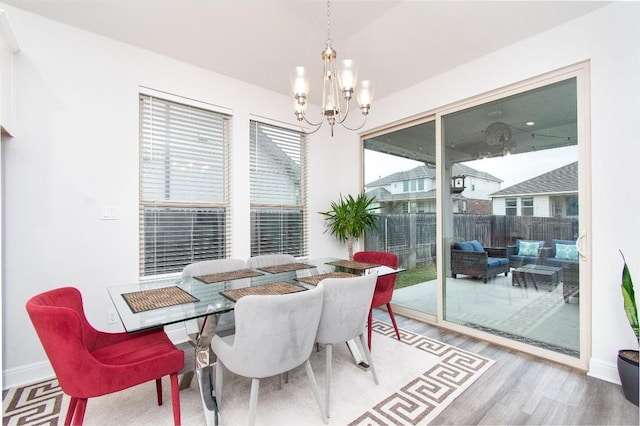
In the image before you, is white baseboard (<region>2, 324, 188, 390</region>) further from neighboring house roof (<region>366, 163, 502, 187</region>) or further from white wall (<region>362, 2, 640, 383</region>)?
white wall (<region>362, 2, 640, 383</region>)

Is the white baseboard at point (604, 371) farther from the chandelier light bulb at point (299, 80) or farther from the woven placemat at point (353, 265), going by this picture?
the chandelier light bulb at point (299, 80)

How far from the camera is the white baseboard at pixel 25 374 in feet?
6.99

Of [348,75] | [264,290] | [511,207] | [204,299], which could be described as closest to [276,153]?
[348,75]

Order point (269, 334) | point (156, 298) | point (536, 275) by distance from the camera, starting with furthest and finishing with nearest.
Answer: point (536, 275) → point (156, 298) → point (269, 334)

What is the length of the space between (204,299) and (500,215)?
2827 millimetres

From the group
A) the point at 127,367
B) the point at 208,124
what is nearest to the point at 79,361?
the point at 127,367

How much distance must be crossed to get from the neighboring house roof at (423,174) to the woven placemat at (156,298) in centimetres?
290

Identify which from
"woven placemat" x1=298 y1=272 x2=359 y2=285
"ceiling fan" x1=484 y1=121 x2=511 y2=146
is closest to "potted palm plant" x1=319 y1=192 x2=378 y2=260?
"woven placemat" x1=298 y1=272 x2=359 y2=285

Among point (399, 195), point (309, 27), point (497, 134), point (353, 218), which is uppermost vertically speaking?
point (309, 27)

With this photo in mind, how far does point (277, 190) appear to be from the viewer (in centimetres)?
382

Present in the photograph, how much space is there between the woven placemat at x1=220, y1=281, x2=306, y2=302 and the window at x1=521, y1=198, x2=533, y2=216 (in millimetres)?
2250

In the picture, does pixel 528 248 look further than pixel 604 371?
Yes

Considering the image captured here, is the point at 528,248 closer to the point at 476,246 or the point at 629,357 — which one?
the point at 476,246

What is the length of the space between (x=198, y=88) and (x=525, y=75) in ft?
10.7
